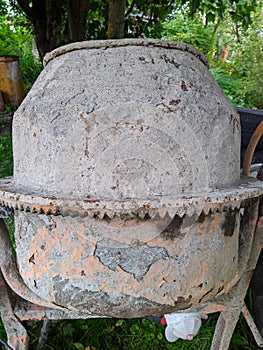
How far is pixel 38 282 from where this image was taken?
4.40 feet

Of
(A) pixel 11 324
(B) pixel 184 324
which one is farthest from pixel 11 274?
(B) pixel 184 324

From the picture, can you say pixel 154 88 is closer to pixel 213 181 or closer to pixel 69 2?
pixel 213 181

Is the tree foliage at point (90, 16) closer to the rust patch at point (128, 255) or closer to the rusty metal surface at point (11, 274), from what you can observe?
the rusty metal surface at point (11, 274)

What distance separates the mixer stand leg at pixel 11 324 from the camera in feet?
4.97

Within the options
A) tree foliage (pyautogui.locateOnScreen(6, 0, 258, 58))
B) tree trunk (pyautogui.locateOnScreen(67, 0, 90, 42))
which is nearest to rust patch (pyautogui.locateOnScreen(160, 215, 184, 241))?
tree foliage (pyautogui.locateOnScreen(6, 0, 258, 58))

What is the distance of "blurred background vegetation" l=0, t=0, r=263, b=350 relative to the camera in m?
2.30

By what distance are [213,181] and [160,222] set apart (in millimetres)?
215

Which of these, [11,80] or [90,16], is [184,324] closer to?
[90,16]

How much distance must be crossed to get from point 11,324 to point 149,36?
363 cm

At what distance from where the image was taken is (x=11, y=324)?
5.06 ft

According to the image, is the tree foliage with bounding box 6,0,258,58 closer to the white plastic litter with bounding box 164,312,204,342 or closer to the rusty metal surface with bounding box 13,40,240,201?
the rusty metal surface with bounding box 13,40,240,201

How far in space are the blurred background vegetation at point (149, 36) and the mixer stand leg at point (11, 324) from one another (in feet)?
2.28

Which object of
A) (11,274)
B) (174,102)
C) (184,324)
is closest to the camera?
(174,102)

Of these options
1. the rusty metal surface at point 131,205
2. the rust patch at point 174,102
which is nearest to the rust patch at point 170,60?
the rust patch at point 174,102
